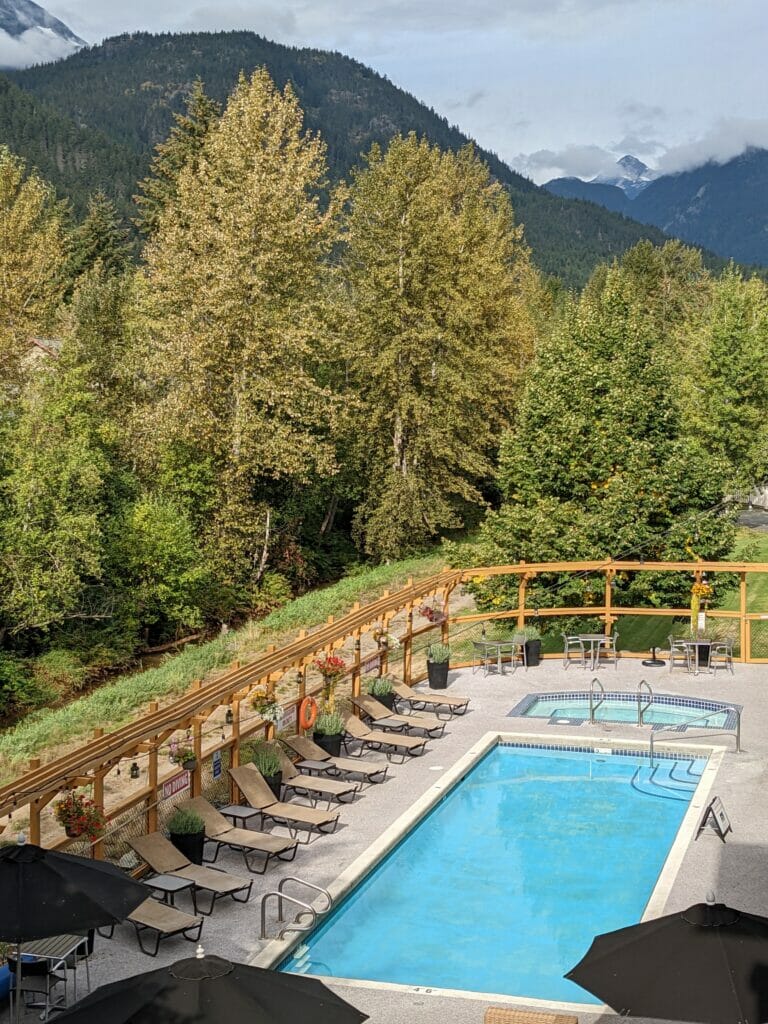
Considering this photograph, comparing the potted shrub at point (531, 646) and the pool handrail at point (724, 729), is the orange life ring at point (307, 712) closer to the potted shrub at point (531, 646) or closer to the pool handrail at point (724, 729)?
the pool handrail at point (724, 729)

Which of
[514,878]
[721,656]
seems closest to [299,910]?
[514,878]

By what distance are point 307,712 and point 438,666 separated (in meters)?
5.03

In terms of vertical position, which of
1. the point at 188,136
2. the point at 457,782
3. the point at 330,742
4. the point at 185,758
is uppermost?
the point at 188,136

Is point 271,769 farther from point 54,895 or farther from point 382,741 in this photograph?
point 54,895

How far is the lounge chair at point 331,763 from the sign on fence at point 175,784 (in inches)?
105

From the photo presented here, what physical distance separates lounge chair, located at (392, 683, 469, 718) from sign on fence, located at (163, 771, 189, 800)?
6699mm

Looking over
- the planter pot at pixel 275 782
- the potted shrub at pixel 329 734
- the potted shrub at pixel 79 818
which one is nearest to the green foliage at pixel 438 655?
the potted shrub at pixel 329 734

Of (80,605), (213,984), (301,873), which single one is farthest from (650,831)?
(80,605)

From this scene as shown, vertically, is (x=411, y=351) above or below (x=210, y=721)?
above

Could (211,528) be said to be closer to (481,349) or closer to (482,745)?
(481,349)

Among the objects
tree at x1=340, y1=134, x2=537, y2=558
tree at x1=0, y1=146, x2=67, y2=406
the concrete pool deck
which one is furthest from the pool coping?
tree at x1=0, y1=146, x2=67, y2=406

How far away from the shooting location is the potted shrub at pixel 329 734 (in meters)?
16.9

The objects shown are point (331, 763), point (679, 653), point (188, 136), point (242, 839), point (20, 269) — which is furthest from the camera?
point (188, 136)

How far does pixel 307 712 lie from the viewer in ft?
56.6
